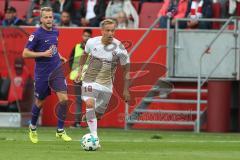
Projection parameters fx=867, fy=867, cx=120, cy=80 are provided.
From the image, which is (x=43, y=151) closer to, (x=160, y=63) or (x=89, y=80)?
(x=89, y=80)

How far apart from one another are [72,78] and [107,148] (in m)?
7.68

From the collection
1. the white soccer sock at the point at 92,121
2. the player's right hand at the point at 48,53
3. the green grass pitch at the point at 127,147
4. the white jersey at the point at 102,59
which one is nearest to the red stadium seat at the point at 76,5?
the green grass pitch at the point at 127,147

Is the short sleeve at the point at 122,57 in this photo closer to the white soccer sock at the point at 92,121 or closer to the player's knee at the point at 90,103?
the player's knee at the point at 90,103

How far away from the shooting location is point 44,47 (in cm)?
1702

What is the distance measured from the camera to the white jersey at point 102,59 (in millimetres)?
15758

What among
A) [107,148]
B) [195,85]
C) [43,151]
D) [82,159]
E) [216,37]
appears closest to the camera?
[82,159]

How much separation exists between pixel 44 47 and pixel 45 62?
0.98 feet

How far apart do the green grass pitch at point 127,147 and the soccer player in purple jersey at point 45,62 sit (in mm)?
644

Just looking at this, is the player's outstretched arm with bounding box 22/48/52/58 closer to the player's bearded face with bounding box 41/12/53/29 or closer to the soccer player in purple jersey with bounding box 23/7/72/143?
the soccer player in purple jersey with bounding box 23/7/72/143

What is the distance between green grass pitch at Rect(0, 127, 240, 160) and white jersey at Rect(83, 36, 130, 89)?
4.06 feet

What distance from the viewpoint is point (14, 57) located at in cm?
2350

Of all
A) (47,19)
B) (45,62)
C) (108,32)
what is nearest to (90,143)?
(108,32)

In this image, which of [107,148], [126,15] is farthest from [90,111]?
[126,15]

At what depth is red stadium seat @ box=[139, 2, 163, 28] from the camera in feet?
79.9
